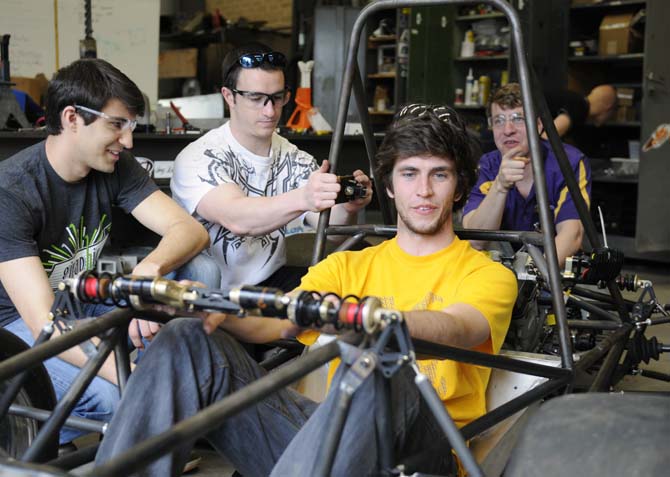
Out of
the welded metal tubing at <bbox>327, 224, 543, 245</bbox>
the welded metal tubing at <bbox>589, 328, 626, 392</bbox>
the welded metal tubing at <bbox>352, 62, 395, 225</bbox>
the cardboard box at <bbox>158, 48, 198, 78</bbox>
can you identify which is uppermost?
the cardboard box at <bbox>158, 48, 198, 78</bbox>

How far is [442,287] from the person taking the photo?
80.9 inches

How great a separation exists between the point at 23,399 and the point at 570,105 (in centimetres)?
419

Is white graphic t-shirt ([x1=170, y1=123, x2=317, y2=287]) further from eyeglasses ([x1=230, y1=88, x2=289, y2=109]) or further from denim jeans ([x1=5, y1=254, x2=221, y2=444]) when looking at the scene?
denim jeans ([x1=5, y1=254, x2=221, y2=444])

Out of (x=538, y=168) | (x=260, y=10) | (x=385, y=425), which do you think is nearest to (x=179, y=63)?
(x=260, y=10)

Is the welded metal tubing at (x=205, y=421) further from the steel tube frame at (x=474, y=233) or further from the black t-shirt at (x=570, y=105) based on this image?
the black t-shirt at (x=570, y=105)

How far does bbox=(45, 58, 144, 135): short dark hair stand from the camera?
2.48 m

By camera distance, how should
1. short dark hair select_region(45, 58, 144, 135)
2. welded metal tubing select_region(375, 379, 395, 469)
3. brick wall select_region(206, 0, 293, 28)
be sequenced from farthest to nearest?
brick wall select_region(206, 0, 293, 28) → short dark hair select_region(45, 58, 144, 135) → welded metal tubing select_region(375, 379, 395, 469)

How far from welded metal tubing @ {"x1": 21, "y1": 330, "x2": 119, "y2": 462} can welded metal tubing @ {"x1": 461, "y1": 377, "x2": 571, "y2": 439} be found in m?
0.71

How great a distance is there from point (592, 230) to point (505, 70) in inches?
227

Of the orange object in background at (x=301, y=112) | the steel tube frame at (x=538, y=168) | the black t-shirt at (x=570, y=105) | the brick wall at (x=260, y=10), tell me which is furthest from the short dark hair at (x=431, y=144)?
the brick wall at (x=260, y=10)

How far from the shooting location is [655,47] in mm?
6066

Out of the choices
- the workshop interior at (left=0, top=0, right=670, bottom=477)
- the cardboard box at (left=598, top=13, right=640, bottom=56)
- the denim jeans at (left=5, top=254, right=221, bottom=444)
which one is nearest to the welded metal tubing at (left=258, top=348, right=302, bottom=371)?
the workshop interior at (left=0, top=0, right=670, bottom=477)

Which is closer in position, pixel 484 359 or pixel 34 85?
pixel 484 359

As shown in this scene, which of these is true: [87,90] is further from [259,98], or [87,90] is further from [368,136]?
[368,136]
